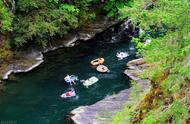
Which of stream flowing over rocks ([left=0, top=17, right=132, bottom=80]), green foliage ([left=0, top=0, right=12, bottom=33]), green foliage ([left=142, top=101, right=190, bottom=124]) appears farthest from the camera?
stream flowing over rocks ([left=0, top=17, right=132, bottom=80])

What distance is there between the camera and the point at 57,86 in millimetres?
21078

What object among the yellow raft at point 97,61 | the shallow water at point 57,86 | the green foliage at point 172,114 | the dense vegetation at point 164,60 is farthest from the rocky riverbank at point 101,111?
the green foliage at point 172,114

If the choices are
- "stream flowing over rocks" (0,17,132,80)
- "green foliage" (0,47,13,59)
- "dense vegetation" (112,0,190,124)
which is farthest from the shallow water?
"dense vegetation" (112,0,190,124)

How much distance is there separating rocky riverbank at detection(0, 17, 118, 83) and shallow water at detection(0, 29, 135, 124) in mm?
450

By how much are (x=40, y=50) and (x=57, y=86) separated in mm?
4648

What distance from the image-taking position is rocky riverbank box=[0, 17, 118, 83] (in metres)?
23.0

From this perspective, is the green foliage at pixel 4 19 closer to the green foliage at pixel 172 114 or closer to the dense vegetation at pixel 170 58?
the dense vegetation at pixel 170 58

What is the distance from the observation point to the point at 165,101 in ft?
30.9

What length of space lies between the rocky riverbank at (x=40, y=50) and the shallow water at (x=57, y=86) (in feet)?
1.48

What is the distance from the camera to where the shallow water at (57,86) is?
61.5 feet

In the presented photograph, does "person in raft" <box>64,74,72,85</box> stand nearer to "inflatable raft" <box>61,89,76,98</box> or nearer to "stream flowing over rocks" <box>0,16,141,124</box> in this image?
"stream flowing over rocks" <box>0,16,141,124</box>

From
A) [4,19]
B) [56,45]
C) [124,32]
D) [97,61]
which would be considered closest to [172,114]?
[97,61]

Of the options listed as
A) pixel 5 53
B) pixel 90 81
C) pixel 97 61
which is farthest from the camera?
pixel 5 53

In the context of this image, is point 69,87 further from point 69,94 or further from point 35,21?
point 35,21
